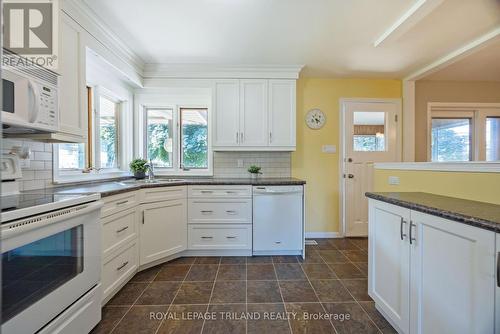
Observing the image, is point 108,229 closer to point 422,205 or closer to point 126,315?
point 126,315

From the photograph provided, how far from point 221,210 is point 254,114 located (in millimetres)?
1316

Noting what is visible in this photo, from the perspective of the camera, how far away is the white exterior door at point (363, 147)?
3492 millimetres

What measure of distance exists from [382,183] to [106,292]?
100 inches

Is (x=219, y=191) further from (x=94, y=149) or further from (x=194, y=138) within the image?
(x=94, y=149)

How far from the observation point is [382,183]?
7.25 ft

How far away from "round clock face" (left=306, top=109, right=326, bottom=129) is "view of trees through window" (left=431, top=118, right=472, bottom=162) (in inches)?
71.0

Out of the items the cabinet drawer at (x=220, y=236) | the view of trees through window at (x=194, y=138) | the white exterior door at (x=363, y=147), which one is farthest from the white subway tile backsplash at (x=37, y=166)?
the white exterior door at (x=363, y=147)

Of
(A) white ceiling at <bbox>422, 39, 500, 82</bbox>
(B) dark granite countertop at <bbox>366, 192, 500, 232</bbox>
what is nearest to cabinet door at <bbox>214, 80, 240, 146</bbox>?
(B) dark granite countertop at <bbox>366, 192, 500, 232</bbox>

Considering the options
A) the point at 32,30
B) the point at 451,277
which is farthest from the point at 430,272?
the point at 32,30

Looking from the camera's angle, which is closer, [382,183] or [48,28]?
[48,28]

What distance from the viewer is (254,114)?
3.12 m

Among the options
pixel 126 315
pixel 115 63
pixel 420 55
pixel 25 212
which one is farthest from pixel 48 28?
pixel 420 55

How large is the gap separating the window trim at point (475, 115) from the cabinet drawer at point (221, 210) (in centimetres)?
300

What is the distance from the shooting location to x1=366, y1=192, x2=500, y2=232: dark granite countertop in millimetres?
1053
